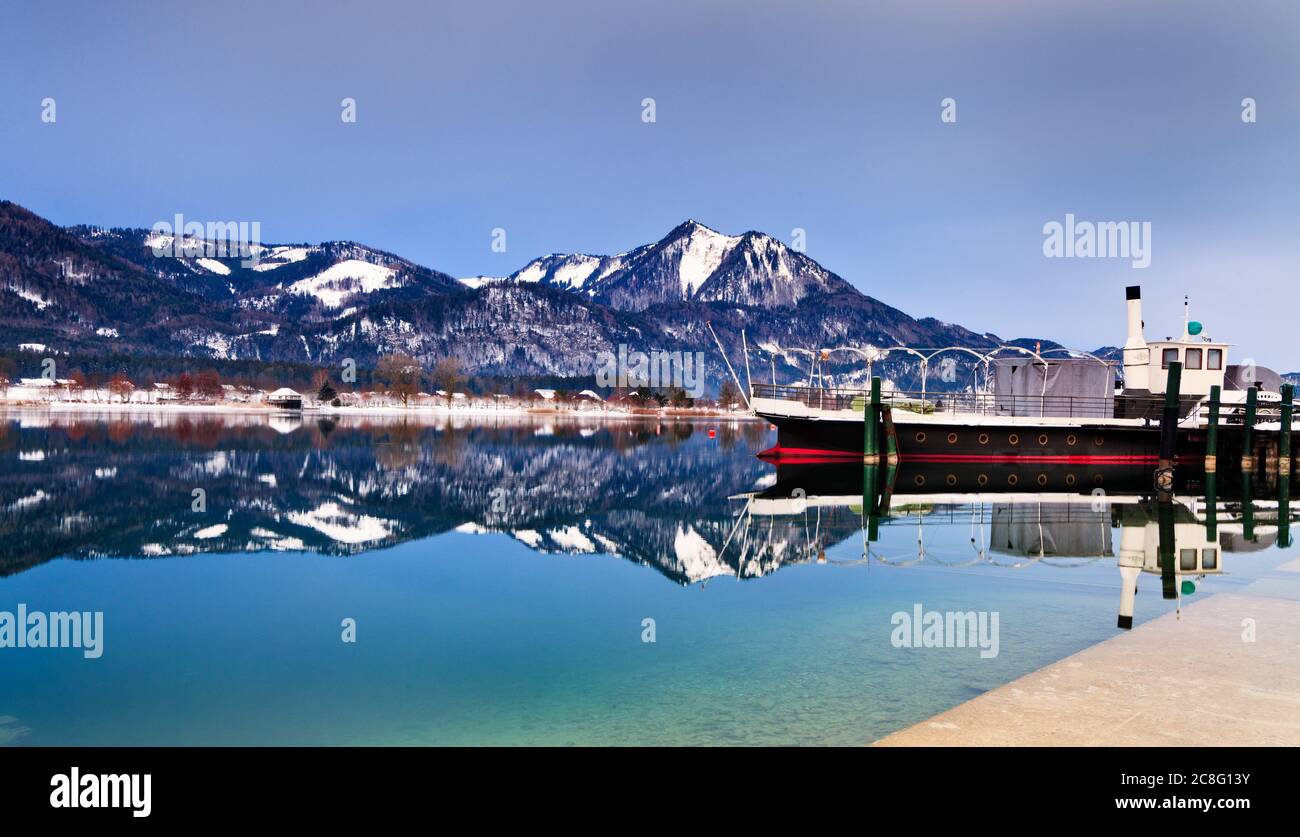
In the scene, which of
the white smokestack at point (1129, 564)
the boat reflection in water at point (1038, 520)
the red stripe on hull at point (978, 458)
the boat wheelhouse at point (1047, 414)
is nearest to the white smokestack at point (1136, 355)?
the boat wheelhouse at point (1047, 414)

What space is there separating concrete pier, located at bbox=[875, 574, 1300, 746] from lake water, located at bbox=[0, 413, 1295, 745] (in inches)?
42.7

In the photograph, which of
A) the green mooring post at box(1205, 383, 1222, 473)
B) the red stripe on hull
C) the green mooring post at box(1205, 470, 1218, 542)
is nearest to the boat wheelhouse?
the red stripe on hull

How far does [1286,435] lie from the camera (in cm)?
5550

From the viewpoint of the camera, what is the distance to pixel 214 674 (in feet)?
39.2

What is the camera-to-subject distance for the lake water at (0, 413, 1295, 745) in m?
10.1

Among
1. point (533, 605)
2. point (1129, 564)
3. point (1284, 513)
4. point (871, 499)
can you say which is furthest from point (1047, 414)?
point (533, 605)

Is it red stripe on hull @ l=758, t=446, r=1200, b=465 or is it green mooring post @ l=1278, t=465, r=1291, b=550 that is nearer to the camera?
green mooring post @ l=1278, t=465, r=1291, b=550

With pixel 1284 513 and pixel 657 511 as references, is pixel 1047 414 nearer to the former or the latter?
pixel 1284 513

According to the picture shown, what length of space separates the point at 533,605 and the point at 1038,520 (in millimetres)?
19267

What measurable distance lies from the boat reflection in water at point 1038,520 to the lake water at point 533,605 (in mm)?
233

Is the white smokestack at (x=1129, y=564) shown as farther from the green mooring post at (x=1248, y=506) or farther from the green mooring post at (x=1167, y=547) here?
the green mooring post at (x=1248, y=506)

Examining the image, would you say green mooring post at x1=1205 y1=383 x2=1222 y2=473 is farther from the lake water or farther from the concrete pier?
the concrete pier
